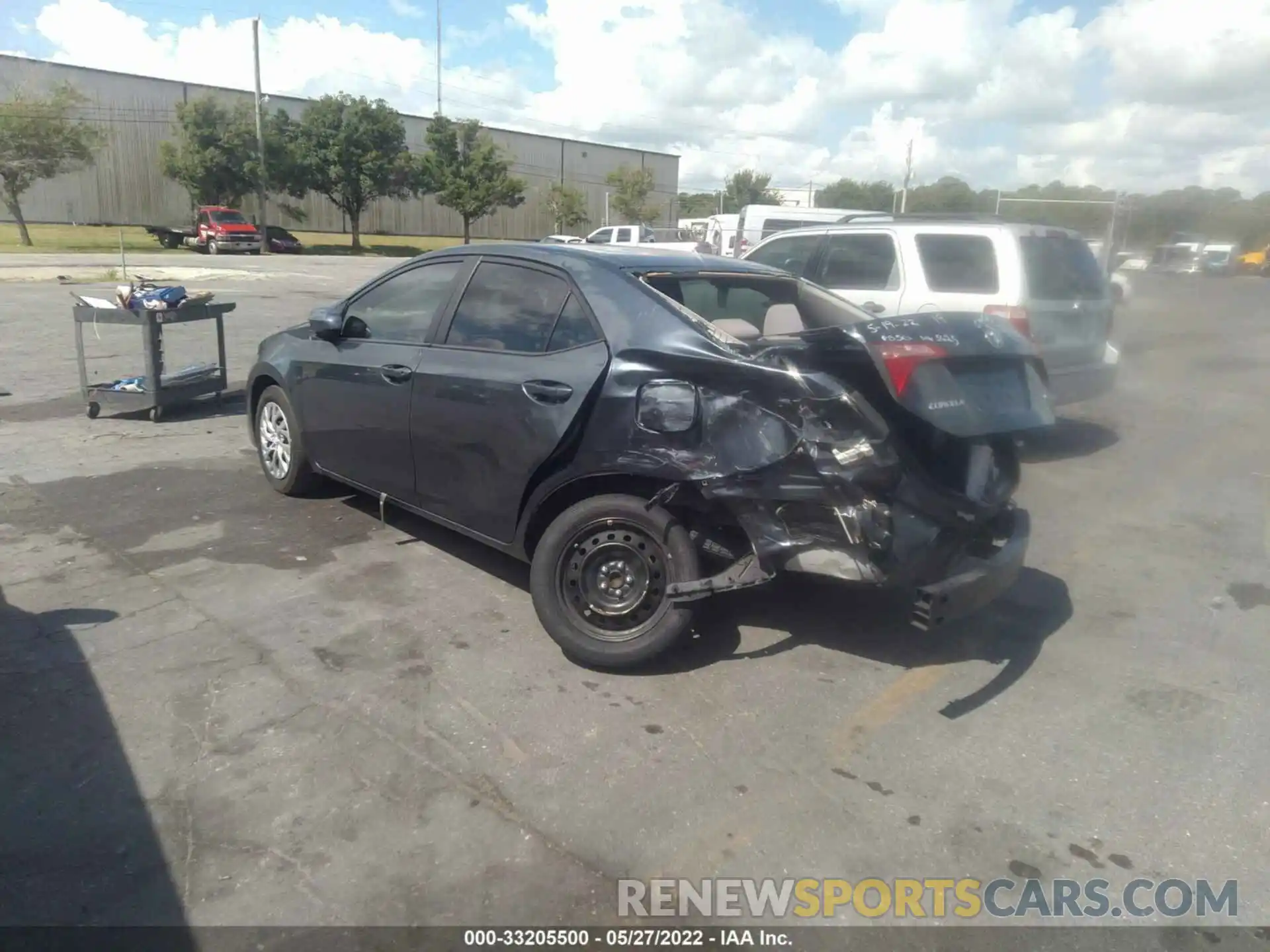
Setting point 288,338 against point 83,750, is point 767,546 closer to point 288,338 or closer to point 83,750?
point 83,750

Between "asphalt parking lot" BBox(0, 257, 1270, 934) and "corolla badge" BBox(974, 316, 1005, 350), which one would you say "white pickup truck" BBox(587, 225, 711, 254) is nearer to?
"asphalt parking lot" BBox(0, 257, 1270, 934)

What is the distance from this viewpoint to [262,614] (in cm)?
474

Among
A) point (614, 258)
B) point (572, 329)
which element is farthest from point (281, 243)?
point (572, 329)

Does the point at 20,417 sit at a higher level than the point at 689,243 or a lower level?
lower

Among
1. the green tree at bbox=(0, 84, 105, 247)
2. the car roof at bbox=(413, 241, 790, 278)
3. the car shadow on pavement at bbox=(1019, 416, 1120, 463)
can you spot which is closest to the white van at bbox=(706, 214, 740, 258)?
the car shadow on pavement at bbox=(1019, 416, 1120, 463)

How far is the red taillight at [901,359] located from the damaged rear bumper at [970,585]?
0.78 metres

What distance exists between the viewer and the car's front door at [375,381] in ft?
17.1

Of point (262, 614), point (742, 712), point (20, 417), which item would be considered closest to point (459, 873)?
point (742, 712)

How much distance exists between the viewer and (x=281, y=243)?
155ft

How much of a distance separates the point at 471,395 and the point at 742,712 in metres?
1.96

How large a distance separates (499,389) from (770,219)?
17313mm

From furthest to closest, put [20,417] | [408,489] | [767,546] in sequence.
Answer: [20,417] < [408,489] < [767,546]

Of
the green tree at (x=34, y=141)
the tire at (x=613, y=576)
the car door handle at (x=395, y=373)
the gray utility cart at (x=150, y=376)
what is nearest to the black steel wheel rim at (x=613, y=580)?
the tire at (x=613, y=576)

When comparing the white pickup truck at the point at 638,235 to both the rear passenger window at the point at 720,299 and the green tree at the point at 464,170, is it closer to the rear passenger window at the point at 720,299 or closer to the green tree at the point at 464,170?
the green tree at the point at 464,170
